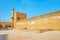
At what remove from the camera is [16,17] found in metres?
22.4

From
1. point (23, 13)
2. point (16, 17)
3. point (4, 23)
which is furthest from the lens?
point (4, 23)

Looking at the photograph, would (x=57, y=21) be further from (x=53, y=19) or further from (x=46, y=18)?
(x=46, y=18)

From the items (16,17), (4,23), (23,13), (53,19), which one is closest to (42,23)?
(53,19)

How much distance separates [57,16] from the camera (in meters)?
9.92

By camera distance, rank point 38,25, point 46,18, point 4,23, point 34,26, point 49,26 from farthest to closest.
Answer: point 4,23 < point 34,26 < point 38,25 < point 46,18 < point 49,26

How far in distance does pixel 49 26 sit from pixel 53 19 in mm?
939

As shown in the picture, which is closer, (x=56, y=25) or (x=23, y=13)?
(x=56, y=25)

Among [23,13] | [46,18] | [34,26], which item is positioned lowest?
[34,26]

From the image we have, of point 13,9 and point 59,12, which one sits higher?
point 13,9

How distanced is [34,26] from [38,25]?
39.6 inches

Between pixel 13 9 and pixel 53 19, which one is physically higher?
pixel 13 9

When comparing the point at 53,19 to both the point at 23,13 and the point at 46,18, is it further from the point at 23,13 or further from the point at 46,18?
the point at 23,13

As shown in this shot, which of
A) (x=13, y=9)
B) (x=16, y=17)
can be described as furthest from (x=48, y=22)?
(x=13, y=9)

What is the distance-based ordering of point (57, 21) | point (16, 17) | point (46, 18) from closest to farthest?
point (57, 21) < point (46, 18) < point (16, 17)
